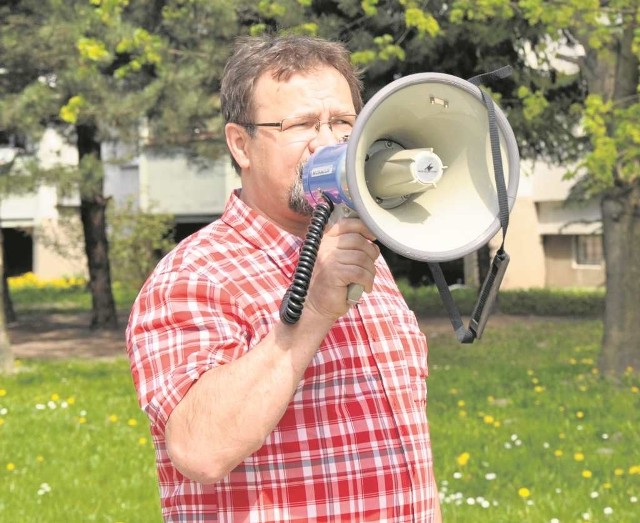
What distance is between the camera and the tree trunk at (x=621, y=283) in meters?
9.65

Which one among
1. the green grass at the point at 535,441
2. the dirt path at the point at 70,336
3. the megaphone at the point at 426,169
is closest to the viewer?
the megaphone at the point at 426,169

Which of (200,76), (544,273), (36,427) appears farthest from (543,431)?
(544,273)

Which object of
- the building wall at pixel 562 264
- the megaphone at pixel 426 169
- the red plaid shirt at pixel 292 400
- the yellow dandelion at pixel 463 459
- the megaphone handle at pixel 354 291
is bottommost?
the building wall at pixel 562 264

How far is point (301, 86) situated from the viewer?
2.07 m

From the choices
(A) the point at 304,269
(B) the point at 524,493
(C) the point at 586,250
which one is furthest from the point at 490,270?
(C) the point at 586,250

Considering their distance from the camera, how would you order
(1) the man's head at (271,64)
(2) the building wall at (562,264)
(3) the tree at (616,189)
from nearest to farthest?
(1) the man's head at (271,64)
(3) the tree at (616,189)
(2) the building wall at (562,264)

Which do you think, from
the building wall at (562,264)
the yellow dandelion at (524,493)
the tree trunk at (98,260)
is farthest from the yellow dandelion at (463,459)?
the building wall at (562,264)

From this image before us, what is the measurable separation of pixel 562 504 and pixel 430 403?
9.87 feet

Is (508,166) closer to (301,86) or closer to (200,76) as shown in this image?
(301,86)

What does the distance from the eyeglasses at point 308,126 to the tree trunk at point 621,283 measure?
7.99 metres

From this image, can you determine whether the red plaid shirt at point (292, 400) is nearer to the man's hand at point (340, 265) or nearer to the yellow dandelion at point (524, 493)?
the man's hand at point (340, 265)

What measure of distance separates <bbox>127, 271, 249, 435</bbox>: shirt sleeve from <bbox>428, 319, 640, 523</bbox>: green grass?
3558mm

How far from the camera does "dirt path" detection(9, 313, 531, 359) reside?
549 inches

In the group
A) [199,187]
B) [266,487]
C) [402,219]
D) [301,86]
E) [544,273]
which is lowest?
[544,273]
